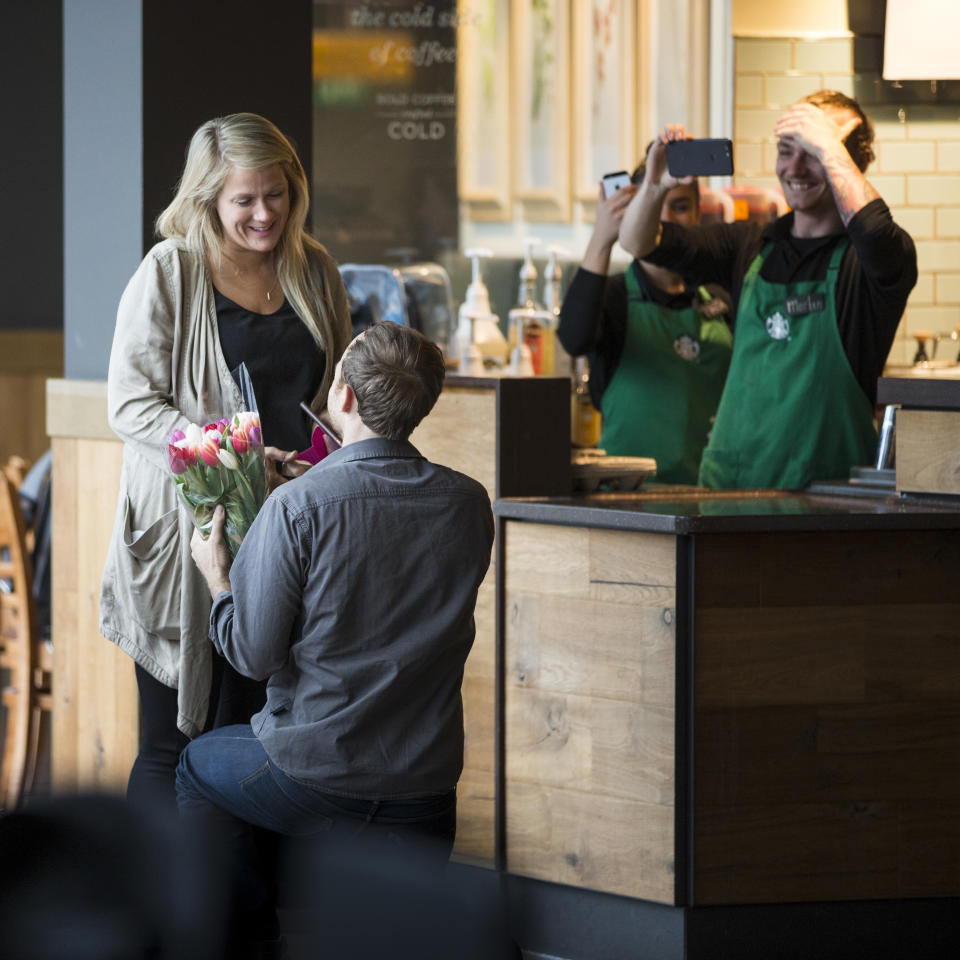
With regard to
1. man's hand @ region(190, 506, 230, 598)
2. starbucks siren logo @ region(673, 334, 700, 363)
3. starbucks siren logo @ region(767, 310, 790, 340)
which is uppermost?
starbucks siren logo @ region(767, 310, 790, 340)

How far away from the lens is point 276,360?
293 centimetres

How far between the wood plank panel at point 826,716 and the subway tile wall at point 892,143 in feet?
11.2

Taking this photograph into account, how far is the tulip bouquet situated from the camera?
8.29ft

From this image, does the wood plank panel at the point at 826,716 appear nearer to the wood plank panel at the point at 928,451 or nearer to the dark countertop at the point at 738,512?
the dark countertop at the point at 738,512

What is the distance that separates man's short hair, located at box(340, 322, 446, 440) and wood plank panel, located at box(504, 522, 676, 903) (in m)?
0.75

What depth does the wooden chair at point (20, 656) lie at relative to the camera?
4250 mm

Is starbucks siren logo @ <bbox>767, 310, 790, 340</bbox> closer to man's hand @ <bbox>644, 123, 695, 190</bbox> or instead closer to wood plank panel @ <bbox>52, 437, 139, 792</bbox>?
man's hand @ <bbox>644, 123, 695, 190</bbox>

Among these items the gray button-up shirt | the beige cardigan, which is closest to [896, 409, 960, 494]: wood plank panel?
the gray button-up shirt

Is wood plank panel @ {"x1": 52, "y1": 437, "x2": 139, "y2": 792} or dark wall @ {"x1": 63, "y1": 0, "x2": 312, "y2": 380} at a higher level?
dark wall @ {"x1": 63, "y1": 0, "x2": 312, "y2": 380}

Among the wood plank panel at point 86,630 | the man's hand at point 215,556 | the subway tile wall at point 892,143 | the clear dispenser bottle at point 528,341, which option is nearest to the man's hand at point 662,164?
the clear dispenser bottle at point 528,341

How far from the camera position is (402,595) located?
7.51 feet

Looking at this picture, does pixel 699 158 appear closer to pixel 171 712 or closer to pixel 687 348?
pixel 687 348

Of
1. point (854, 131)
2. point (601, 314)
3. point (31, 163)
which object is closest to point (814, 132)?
point (854, 131)

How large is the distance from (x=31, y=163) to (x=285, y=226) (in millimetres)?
5904
